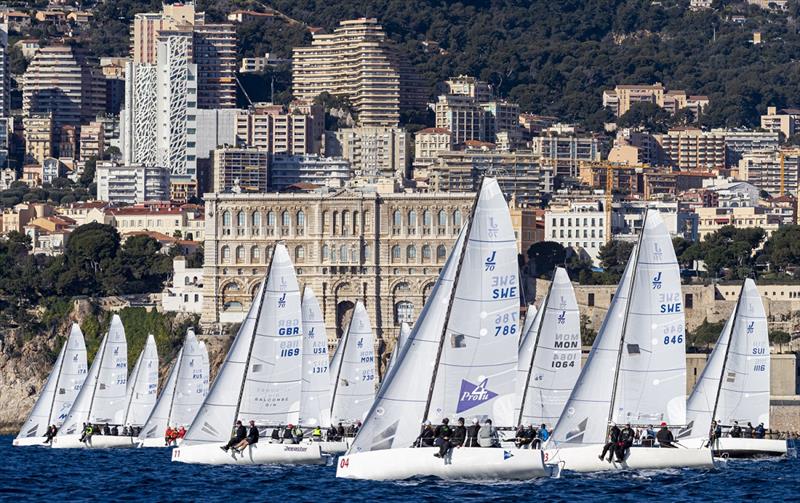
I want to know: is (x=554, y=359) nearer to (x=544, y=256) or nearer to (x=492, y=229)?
(x=492, y=229)

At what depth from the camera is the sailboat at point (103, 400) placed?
6800cm

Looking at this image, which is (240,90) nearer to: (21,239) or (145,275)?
(21,239)

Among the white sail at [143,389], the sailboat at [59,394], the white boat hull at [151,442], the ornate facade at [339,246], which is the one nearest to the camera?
the white boat hull at [151,442]

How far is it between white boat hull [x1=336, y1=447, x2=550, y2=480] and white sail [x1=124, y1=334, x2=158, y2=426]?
2750 cm

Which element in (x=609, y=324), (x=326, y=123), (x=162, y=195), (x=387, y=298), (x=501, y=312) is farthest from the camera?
(x=326, y=123)

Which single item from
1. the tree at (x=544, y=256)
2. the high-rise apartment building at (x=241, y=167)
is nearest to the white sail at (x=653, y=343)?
the tree at (x=544, y=256)

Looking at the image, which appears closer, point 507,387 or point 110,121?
point 507,387

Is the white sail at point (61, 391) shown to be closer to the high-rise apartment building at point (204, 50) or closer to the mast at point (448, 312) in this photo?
the mast at point (448, 312)

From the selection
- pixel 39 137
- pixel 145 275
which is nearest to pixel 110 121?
pixel 39 137

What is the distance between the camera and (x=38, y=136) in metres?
189

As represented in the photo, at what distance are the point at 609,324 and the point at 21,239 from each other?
9204cm

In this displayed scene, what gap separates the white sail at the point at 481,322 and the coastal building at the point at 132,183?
120850 millimetres

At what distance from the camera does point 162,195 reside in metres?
165

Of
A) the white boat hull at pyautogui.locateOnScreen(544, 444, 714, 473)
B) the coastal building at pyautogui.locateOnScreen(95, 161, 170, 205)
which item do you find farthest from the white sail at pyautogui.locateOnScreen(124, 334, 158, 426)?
the coastal building at pyautogui.locateOnScreen(95, 161, 170, 205)
